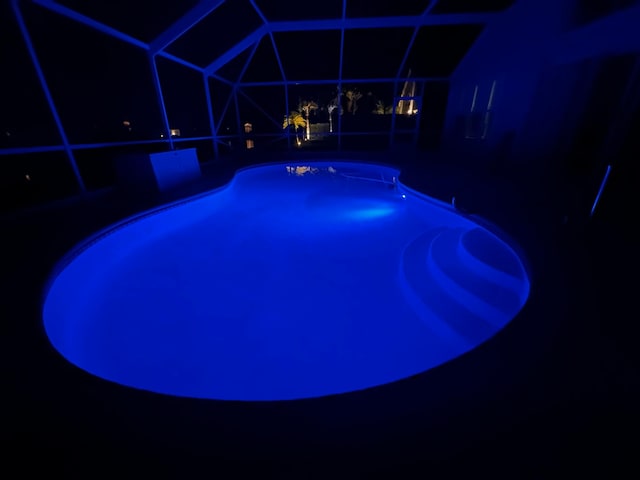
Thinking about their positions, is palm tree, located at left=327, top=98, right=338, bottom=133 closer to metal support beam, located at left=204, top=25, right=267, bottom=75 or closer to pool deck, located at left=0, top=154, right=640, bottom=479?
metal support beam, located at left=204, top=25, right=267, bottom=75

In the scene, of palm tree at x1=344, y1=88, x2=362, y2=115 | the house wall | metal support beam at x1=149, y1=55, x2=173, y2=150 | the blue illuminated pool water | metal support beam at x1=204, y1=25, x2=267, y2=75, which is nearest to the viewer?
the blue illuminated pool water

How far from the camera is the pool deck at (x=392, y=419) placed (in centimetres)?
100

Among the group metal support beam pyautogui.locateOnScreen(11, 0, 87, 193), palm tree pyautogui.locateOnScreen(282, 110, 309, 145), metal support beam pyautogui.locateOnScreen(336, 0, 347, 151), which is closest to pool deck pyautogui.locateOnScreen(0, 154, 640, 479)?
metal support beam pyautogui.locateOnScreen(11, 0, 87, 193)

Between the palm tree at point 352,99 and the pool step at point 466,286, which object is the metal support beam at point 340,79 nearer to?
the palm tree at point 352,99

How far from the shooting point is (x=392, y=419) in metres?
1.14

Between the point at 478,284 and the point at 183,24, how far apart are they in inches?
285

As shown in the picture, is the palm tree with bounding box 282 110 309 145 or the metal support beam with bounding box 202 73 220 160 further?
the palm tree with bounding box 282 110 309 145

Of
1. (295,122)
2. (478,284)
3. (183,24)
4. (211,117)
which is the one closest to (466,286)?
(478,284)

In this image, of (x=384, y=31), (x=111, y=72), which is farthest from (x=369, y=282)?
(x=384, y=31)

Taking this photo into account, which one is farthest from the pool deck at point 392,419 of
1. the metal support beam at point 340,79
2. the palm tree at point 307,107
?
the palm tree at point 307,107

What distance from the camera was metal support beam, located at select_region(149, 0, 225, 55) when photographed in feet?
17.8

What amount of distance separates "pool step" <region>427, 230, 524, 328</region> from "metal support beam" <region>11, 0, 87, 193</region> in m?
5.90

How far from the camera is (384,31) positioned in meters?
7.95

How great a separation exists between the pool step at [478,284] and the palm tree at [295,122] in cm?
920
